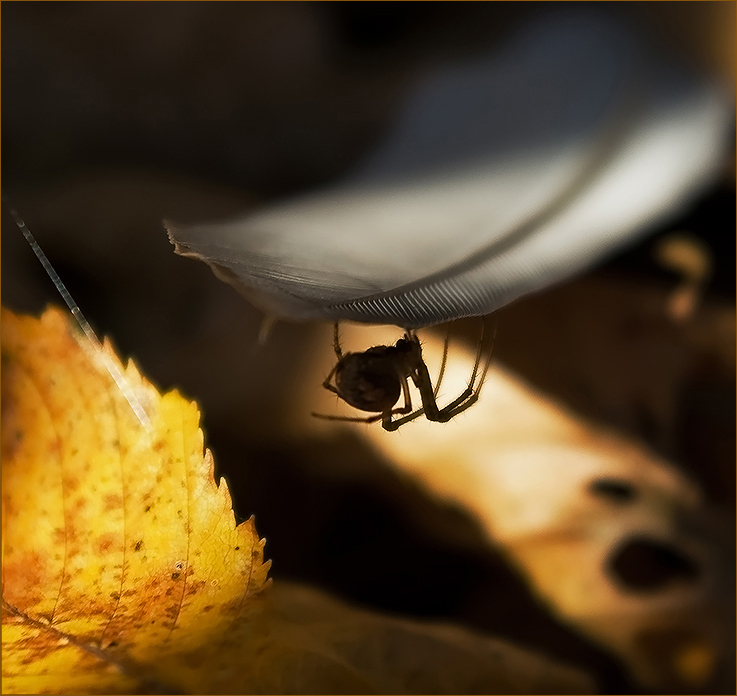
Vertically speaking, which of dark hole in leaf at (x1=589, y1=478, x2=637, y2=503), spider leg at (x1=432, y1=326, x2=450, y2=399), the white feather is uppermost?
the white feather

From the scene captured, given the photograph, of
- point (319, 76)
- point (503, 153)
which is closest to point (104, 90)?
point (319, 76)

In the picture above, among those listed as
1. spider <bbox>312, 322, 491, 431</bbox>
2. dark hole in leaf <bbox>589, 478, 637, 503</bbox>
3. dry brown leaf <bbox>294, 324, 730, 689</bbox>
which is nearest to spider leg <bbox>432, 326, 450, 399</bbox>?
spider <bbox>312, 322, 491, 431</bbox>

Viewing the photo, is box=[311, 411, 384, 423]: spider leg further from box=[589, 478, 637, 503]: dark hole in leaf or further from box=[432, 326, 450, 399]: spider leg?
box=[589, 478, 637, 503]: dark hole in leaf

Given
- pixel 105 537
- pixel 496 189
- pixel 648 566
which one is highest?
pixel 496 189

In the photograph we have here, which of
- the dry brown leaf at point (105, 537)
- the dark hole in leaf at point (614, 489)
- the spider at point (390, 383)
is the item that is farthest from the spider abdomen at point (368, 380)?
the dark hole in leaf at point (614, 489)

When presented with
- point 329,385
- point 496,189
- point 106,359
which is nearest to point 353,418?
point 329,385

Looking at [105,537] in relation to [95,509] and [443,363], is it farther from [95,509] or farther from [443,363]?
[443,363]

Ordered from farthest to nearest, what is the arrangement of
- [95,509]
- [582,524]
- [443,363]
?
[582,524] → [443,363] → [95,509]
